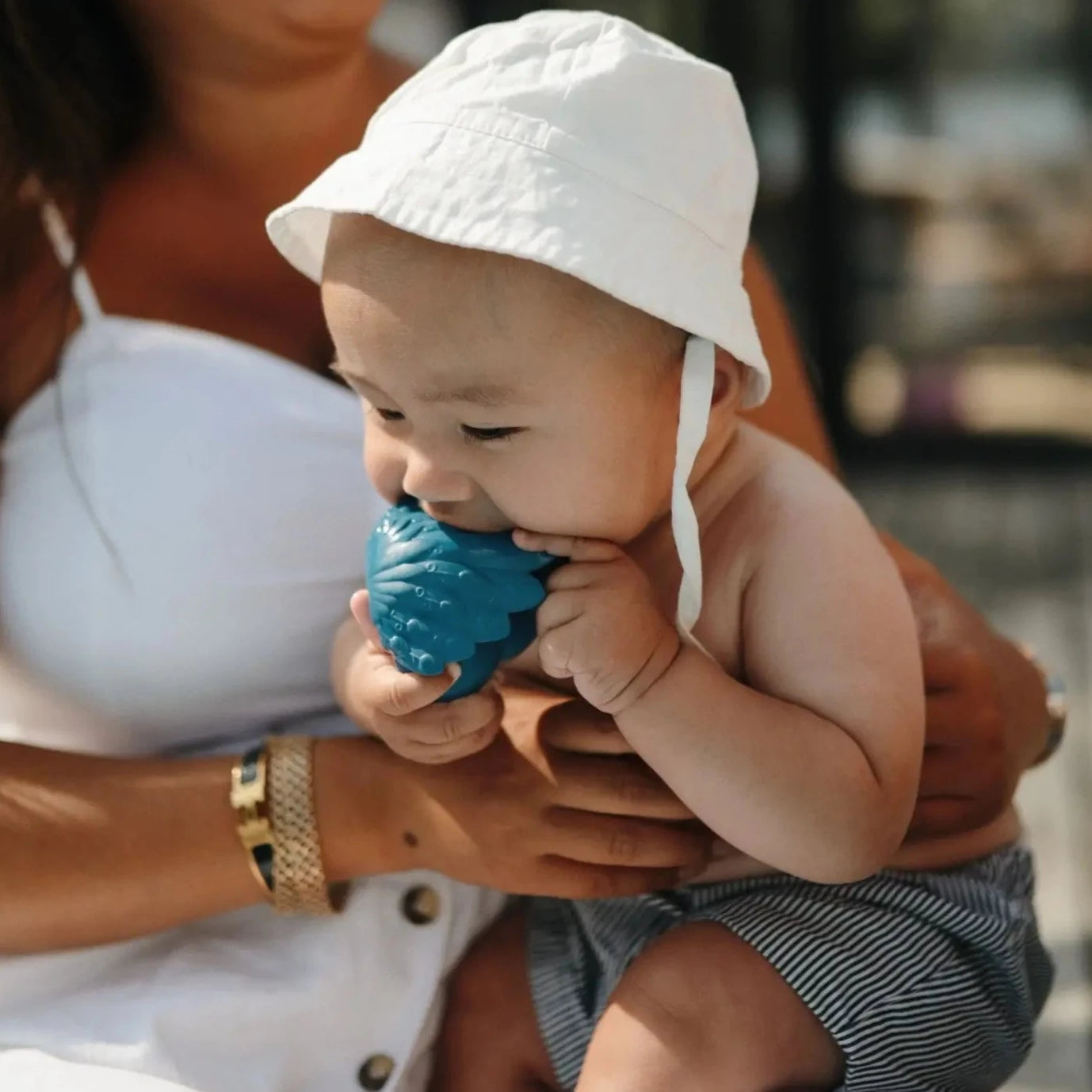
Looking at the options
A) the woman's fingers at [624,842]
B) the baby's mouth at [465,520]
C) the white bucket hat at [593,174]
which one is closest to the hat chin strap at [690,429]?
the white bucket hat at [593,174]

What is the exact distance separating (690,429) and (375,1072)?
52 cm

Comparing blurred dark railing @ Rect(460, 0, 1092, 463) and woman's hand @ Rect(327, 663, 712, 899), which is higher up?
woman's hand @ Rect(327, 663, 712, 899)

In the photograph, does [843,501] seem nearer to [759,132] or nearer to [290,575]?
[290,575]

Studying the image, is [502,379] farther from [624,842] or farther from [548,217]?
[624,842]

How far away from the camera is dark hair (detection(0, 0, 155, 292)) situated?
4.09 feet

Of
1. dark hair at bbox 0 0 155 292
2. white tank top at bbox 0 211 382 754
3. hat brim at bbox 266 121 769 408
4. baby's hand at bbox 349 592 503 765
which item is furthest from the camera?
dark hair at bbox 0 0 155 292

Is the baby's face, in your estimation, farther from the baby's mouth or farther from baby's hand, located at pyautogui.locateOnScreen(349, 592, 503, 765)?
baby's hand, located at pyautogui.locateOnScreen(349, 592, 503, 765)

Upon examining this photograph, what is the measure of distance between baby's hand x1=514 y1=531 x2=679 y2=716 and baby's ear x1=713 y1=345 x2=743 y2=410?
12cm

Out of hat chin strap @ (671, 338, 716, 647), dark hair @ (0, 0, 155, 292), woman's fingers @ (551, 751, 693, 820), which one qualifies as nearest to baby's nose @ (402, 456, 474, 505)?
hat chin strap @ (671, 338, 716, 647)

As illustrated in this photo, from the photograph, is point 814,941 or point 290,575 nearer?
point 814,941

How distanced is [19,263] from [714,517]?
65cm

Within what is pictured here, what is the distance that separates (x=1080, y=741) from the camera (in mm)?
2424

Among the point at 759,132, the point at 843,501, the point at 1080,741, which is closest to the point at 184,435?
the point at 843,501

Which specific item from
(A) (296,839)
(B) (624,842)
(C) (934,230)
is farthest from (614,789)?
(C) (934,230)
